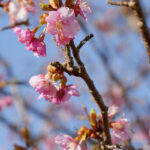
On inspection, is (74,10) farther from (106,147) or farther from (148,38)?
(106,147)

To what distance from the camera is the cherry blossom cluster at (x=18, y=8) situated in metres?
1.92

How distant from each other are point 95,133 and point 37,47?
20.4 inches

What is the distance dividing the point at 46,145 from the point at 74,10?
19.1 ft

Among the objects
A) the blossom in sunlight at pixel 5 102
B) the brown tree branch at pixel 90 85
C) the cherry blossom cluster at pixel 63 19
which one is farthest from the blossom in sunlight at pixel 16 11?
the blossom in sunlight at pixel 5 102

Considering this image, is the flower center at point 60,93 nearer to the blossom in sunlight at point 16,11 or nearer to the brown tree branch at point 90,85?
the brown tree branch at point 90,85

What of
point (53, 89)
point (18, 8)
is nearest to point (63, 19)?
point (53, 89)

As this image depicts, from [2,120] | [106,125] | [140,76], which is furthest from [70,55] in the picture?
[140,76]

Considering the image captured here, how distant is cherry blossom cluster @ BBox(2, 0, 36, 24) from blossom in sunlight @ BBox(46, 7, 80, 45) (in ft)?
2.53

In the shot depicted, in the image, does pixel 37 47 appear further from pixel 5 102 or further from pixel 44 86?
pixel 5 102

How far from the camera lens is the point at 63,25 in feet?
4.15

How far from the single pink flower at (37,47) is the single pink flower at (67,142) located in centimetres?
45

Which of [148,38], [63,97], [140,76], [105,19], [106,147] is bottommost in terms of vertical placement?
[106,147]

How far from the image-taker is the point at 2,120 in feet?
14.9

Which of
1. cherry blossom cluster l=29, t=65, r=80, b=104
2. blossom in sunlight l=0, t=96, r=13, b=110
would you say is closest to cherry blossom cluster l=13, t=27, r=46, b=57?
cherry blossom cluster l=29, t=65, r=80, b=104
